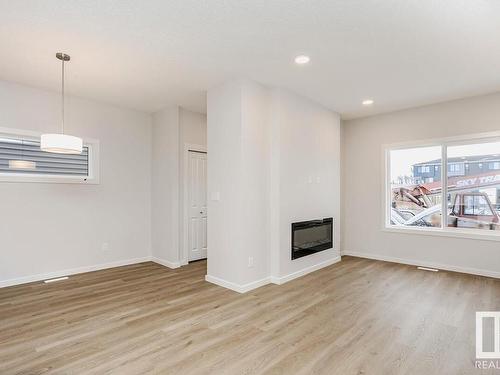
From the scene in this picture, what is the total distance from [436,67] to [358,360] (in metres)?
3.33

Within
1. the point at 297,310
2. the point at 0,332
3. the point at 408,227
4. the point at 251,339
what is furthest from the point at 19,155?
the point at 408,227

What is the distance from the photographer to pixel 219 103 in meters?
3.91

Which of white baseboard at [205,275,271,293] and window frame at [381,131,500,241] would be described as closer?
white baseboard at [205,275,271,293]

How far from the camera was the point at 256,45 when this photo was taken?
2877mm

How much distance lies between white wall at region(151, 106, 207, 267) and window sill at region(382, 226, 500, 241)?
3.81 metres

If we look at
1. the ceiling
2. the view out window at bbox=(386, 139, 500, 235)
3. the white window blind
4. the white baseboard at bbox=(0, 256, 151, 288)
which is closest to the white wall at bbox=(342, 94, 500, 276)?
the view out window at bbox=(386, 139, 500, 235)

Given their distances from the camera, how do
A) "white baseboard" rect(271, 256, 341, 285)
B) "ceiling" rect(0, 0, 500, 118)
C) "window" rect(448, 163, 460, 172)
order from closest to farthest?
"ceiling" rect(0, 0, 500, 118), "white baseboard" rect(271, 256, 341, 285), "window" rect(448, 163, 460, 172)

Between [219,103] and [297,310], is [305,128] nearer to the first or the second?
[219,103]

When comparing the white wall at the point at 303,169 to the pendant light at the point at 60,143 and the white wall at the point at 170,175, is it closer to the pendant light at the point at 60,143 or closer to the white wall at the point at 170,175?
the white wall at the point at 170,175

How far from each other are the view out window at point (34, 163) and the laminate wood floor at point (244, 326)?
150cm

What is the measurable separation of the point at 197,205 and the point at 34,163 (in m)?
2.54

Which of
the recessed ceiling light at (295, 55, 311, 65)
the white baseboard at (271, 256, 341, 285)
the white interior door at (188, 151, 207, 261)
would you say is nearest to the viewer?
the recessed ceiling light at (295, 55, 311, 65)

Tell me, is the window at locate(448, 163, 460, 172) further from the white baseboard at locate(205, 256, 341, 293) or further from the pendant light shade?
the pendant light shade
